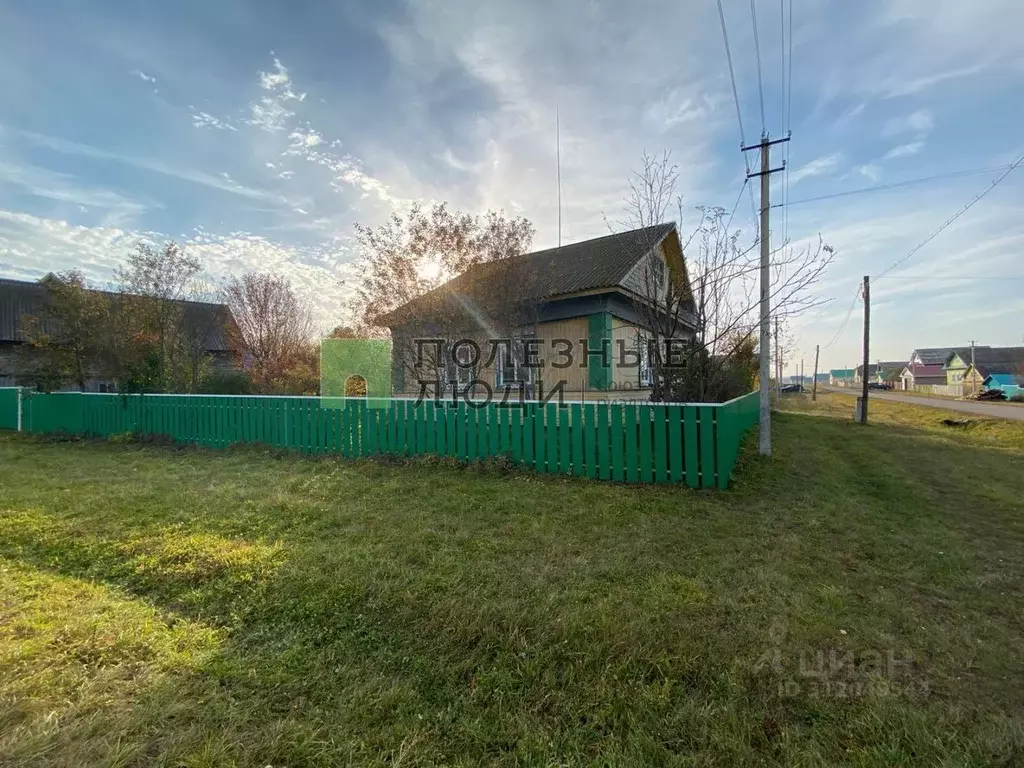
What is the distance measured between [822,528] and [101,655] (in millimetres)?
5530

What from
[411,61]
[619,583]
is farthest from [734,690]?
[411,61]

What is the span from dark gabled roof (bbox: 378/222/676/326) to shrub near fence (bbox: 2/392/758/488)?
9.00ft

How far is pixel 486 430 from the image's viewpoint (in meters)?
6.76

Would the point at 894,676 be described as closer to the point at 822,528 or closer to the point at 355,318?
the point at 822,528

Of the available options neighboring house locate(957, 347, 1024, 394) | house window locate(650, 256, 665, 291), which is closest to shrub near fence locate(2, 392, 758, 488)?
house window locate(650, 256, 665, 291)

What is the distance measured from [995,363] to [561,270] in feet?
264

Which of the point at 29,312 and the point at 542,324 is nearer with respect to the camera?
the point at 542,324

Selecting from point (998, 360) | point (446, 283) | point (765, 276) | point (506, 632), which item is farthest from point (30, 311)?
point (998, 360)

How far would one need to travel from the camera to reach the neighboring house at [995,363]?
5238cm

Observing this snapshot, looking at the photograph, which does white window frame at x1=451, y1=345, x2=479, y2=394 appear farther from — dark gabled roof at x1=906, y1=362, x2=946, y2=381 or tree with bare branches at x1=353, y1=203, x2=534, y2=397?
dark gabled roof at x1=906, y1=362, x2=946, y2=381

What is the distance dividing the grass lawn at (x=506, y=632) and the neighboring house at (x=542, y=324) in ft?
14.7

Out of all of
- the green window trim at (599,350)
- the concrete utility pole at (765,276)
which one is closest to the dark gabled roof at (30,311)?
the green window trim at (599,350)

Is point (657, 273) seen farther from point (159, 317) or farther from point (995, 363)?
point (995, 363)

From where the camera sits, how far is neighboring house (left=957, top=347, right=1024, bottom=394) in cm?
5238
